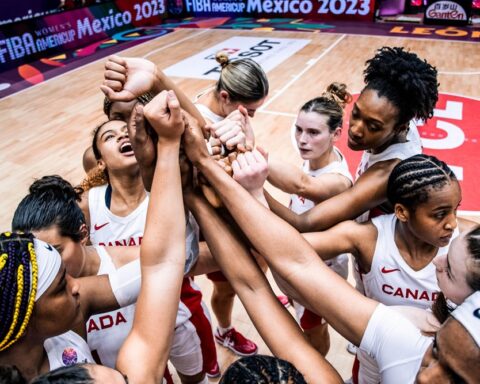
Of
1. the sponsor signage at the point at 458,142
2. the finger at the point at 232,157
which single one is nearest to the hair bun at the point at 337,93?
the finger at the point at 232,157

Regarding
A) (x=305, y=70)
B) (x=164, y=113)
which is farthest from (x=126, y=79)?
(x=305, y=70)

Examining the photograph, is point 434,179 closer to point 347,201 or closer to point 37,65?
point 347,201

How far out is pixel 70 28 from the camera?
33.4 feet

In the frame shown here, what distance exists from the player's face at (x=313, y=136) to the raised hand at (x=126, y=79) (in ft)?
3.98

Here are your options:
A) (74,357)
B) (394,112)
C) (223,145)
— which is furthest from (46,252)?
(394,112)

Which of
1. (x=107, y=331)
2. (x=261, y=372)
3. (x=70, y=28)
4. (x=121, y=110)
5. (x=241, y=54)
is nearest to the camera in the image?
(x=261, y=372)

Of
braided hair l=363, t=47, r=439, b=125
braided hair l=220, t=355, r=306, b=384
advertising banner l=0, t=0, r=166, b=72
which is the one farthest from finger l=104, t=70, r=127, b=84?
advertising banner l=0, t=0, r=166, b=72

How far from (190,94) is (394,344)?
6499 mm

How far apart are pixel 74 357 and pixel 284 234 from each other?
2.48 ft

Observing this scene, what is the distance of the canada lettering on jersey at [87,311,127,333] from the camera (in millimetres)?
1762

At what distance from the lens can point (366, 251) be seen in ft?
5.68

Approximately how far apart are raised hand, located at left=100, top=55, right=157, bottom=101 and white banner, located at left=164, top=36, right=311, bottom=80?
21.8ft

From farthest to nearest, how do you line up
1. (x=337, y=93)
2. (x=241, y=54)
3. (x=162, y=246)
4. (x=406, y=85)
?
(x=241, y=54)
(x=337, y=93)
(x=406, y=85)
(x=162, y=246)

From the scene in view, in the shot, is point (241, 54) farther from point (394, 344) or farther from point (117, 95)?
point (394, 344)
